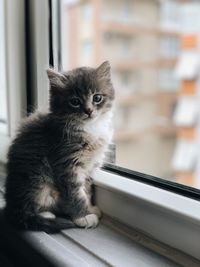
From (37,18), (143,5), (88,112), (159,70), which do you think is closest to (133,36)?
(143,5)

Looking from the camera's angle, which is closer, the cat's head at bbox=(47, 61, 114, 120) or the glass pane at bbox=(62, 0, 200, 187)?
the cat's head at bbox=(47, 61, 114, 120)

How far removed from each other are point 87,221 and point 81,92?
0.25 metres

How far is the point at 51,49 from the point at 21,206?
16.1 inches

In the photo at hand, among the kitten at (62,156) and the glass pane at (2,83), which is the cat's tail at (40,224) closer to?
the kitten at (62,156)

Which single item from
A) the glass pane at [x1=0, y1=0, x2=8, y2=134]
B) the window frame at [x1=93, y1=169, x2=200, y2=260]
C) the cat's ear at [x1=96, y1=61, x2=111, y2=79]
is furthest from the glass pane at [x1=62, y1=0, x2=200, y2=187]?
the window frame at [x1=93, y1=169, x2=200, y2=260]

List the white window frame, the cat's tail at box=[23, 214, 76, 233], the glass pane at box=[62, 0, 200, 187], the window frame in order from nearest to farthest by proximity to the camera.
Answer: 1. the window frame
2. the cat's tail at box=[23, 214, 76, 233]
3. the white window frame
4. the glass pane at box=[62, 0, 200, 187]

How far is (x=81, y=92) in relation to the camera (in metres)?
0.81

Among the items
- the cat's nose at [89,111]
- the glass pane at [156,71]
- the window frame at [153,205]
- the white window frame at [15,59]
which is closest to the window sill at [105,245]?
the window frame at [153,205]

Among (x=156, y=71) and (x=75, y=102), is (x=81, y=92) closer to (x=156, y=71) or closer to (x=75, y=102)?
(x=75, y=102)

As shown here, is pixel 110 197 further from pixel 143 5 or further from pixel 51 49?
pixel 143 5

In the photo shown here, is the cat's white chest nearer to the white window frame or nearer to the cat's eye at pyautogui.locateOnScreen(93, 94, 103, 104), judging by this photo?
the cat's eye at pyautogui.locateOnScreen(93, 94, 103, 104)

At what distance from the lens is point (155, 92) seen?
9.76 feet

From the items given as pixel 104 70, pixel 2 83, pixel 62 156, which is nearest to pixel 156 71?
pixel 2 83

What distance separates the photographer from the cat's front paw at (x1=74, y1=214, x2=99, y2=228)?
76 cm
